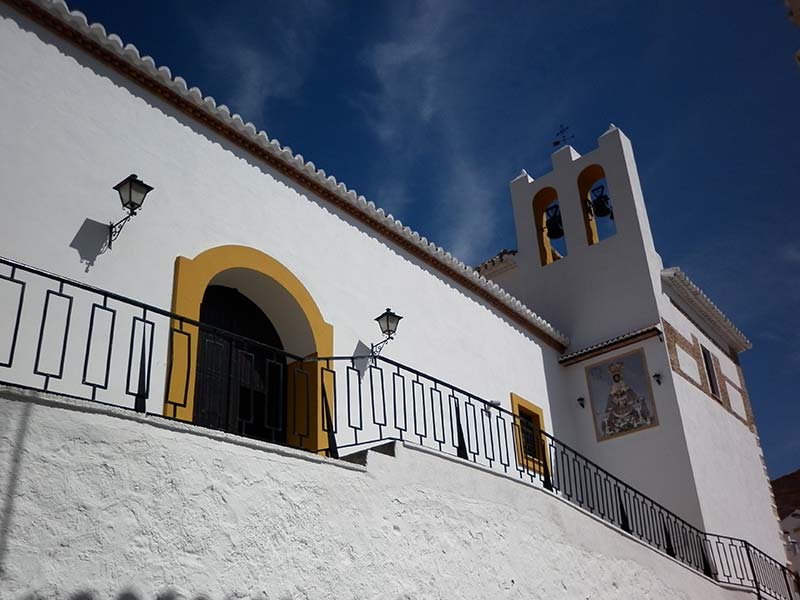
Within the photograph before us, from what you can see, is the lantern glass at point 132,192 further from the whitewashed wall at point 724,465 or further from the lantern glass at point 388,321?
the whitewashed wall at point 724,465

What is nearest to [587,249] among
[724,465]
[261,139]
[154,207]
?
[724,465]

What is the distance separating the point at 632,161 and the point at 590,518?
872 centimetres

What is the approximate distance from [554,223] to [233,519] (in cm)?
1209

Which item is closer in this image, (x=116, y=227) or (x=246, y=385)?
(x=116, y=227)

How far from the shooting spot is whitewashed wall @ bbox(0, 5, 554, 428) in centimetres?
679

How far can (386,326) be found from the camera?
9648 millimetres

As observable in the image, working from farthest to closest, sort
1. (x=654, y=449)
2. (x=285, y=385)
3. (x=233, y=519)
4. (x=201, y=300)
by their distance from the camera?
(x=654, y=449)
(x=285, y=385)
(x=201, y=300)
(x=233, y=519)

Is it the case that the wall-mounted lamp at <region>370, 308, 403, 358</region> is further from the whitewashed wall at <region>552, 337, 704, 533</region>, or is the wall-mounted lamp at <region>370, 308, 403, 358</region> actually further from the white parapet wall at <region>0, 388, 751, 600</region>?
the whitewashed wall at <region>552, 337, 704, 533</region>

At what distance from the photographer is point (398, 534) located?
247 inches

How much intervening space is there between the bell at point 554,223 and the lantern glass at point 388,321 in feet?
23.3

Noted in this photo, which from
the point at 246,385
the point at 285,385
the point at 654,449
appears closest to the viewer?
the point at 246,385

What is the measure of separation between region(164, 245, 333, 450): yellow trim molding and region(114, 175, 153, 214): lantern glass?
720 mm

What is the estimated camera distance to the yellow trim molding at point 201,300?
284 inches

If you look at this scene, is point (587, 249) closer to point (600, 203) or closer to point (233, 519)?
point (600, 203)
